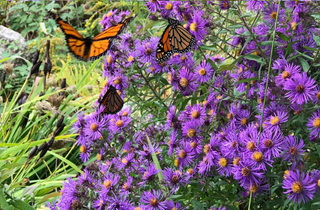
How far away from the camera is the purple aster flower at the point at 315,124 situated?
3.22 ft

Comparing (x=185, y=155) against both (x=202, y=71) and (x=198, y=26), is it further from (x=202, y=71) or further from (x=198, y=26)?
(x=198, y=26)

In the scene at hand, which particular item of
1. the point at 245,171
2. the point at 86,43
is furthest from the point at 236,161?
the point at 86,43

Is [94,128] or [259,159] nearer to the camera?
[259,159]

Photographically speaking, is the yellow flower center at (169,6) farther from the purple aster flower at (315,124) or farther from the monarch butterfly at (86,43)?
the purple aster flower at (315,124)

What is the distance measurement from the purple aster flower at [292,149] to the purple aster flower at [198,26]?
0.47 meters

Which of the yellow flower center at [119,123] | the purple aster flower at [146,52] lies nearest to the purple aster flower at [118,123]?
the yellow flower center at [119,123]

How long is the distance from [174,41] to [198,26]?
0.11m

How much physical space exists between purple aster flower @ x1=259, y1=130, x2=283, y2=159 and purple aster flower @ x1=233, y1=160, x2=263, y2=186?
55mm

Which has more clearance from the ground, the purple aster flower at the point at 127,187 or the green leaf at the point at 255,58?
the green leaf at the point at 255,58

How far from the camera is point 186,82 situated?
1.24 meters

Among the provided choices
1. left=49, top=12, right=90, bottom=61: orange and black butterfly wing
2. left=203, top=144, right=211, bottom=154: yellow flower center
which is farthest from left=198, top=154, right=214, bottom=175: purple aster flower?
left=49, top=12, right=90, bottom=61: orange and black butterfly wing

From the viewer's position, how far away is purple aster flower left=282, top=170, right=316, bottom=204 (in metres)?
0.94

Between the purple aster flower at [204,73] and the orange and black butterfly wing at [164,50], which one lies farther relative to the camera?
the orange and black butterfly wing at [164,50]

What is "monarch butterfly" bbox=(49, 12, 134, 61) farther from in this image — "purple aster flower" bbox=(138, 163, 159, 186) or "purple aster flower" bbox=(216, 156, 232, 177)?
"purple aster flower" bbox=(216, 156, 232, 177)
